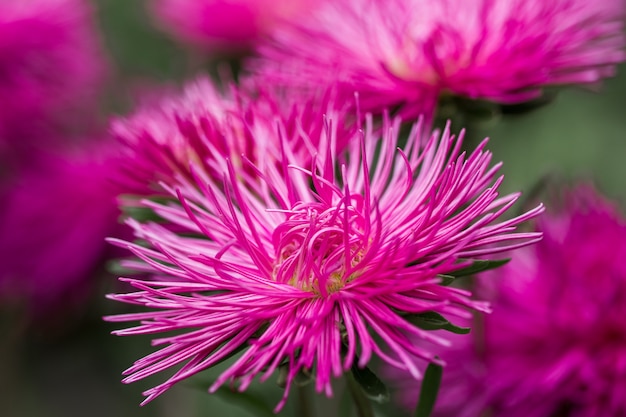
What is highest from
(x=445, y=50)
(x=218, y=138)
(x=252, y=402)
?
(x=445, y=50)

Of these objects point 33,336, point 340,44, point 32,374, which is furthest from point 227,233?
point 32,374

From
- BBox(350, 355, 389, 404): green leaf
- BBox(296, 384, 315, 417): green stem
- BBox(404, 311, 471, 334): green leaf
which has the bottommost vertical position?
BBox(296, 384, 315, 417): green stem

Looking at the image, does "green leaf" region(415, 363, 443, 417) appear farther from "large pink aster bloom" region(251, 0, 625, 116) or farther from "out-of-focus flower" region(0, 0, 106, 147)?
"out-of-focus flower" region(0, 0, 106, 147)

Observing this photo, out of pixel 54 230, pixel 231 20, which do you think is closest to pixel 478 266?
pixel 54 230

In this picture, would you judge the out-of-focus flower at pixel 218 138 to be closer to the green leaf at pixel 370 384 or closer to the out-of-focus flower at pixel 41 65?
the green leaf at pixel 370 384

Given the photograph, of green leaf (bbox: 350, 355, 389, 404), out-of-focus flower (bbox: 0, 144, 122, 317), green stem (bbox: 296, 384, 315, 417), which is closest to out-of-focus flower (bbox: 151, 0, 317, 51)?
out-of-focus flower (bbox: 0, 144, 122, 317)

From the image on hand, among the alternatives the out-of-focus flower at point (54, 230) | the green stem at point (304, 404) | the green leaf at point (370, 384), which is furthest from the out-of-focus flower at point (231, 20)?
the green leaf at point (370, 384)

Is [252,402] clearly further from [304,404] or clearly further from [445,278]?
[445,278]
